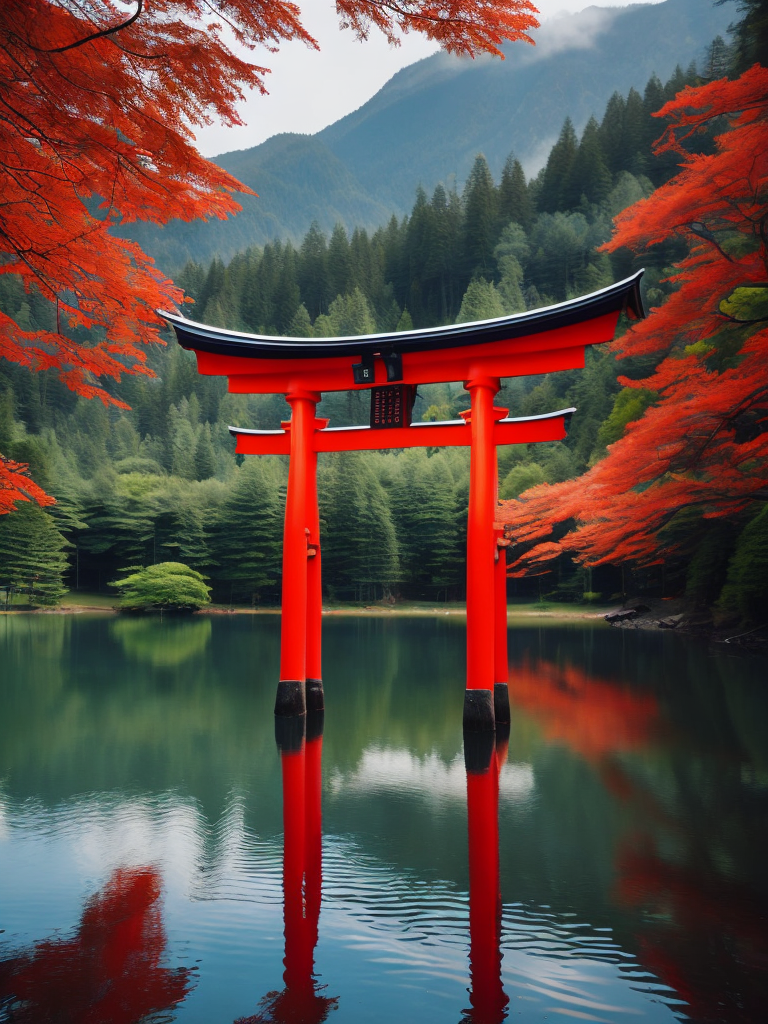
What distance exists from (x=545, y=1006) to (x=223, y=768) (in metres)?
4.52

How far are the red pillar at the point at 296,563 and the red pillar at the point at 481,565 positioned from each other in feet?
6.22

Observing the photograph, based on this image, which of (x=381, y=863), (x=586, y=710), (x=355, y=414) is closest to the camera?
(x=381, y=863)

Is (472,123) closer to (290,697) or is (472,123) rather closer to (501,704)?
(501,704)

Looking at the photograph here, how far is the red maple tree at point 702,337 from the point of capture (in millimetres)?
11664

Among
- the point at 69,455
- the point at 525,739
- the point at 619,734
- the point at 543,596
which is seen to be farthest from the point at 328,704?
the point at 69,455

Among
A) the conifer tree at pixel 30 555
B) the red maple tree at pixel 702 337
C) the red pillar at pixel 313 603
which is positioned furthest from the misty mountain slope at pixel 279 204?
the red pillar at pixel 313 603

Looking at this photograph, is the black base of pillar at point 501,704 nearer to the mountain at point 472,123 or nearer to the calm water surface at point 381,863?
the calm water surface at point 381,863

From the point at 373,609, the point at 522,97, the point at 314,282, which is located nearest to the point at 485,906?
the point at 373,609

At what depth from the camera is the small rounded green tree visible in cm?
2938

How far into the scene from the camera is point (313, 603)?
9.02 metres

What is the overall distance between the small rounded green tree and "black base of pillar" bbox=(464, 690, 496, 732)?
23.2 meters

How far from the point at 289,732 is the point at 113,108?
6.38m

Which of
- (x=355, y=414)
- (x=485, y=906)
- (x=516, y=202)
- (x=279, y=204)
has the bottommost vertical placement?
(x=485, y=906)

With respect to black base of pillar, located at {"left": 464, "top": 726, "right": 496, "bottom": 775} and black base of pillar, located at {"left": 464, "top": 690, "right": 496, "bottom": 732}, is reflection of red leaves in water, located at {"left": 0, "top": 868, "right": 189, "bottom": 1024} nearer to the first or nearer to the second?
black base of pillar, located at {"left": 464, "top": 726, "right": 496, "bottom": 775}
